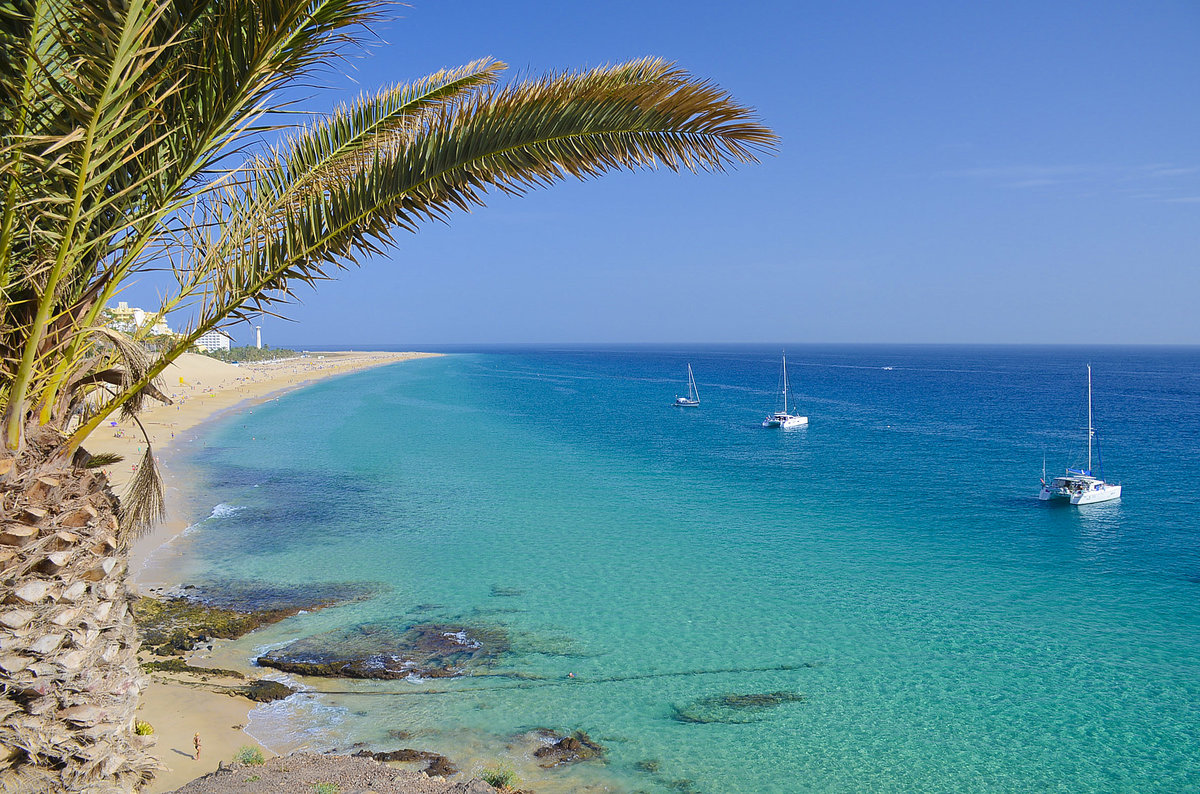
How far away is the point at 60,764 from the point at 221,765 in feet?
23.9

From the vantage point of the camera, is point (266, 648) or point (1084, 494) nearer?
point (266, 648)

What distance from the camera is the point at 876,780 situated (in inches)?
489

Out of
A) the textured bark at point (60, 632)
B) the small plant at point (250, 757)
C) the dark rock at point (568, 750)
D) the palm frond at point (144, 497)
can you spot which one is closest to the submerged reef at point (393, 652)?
the dark rock at point (568, 750)

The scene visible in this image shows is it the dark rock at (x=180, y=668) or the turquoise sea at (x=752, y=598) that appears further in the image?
the dark rock at (x=180, y=668)

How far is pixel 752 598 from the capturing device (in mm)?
21078

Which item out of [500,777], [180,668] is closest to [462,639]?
[180,668]

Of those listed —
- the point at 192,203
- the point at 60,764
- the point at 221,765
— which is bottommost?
the point at 221,765

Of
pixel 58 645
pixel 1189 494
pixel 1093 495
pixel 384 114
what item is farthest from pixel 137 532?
pixel 1189 494

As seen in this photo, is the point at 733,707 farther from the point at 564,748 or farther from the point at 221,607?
the point at 221,607

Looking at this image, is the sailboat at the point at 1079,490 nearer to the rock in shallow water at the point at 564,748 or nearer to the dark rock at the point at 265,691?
the rock in shallow water at the point at 564,748

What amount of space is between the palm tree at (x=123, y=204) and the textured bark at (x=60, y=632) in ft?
0.04

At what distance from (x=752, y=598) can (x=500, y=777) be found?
11479mm

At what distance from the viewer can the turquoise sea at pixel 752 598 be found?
1323 cm

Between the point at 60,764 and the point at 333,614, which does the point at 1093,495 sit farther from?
the point at 60,764
